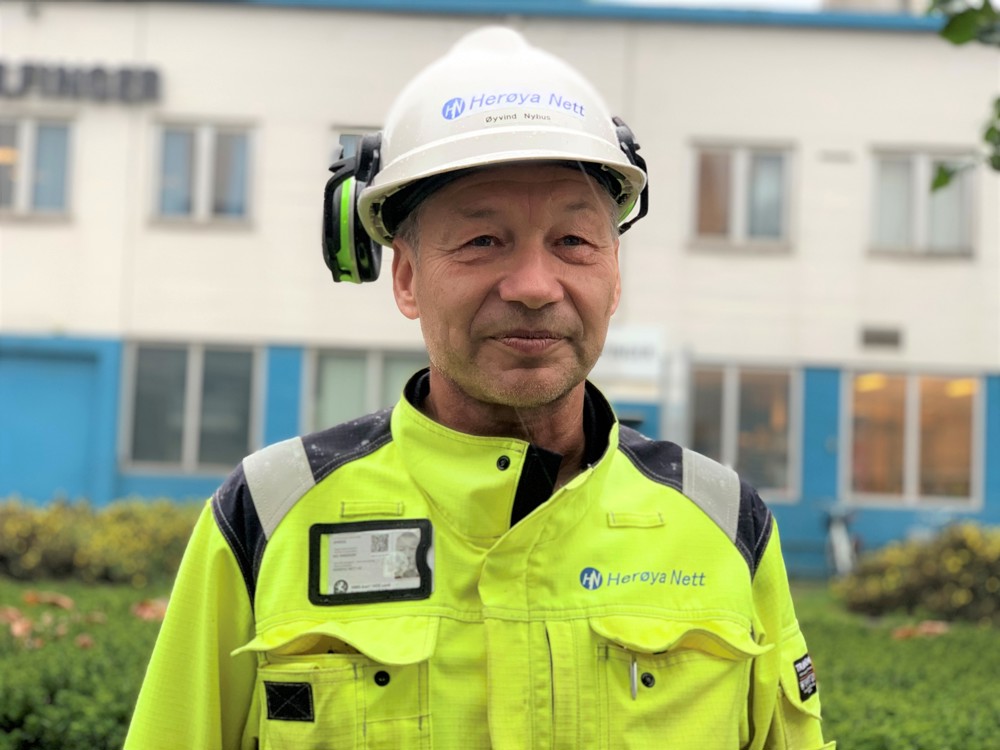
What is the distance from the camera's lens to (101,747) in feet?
12.1

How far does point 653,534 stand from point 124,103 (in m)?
17.1

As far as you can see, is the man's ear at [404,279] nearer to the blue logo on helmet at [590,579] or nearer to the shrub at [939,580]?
the blue logo on helmet at [590,579]

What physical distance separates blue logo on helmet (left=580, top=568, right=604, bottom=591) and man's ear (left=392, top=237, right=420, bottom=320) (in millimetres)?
517

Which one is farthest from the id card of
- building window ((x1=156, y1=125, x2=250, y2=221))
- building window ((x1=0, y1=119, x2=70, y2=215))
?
building window ((x1=0, y1=119, x2=70, y2=215))

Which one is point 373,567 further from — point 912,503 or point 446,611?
point 912,503

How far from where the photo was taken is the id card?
206 centimetres

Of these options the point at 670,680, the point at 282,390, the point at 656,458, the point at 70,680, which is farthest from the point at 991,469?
the point at 670,680

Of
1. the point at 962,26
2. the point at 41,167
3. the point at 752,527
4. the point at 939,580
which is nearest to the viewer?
the point at 752,527

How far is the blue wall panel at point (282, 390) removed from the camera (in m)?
17.8

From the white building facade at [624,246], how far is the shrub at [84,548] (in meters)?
6.00

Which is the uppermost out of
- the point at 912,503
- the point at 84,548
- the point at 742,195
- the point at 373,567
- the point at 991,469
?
the point at 742,195

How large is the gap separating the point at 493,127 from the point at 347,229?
425mm

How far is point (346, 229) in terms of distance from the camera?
235 centimetres

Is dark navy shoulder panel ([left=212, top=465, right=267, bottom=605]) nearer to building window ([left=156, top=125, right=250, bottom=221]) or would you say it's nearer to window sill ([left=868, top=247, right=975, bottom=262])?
building window ([left=156, top=125, right=250, bottom=221])
